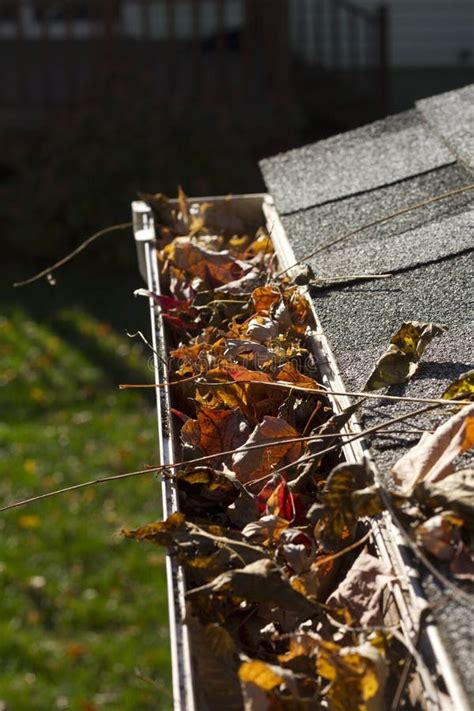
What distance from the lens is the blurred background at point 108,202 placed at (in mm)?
4918

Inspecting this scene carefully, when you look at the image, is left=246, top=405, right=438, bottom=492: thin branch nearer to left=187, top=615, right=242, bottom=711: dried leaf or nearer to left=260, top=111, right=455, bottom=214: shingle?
left=187, top=615, right=242, bottom=711: dried leaf

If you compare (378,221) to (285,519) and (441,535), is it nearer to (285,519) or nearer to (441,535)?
A: (285,519)

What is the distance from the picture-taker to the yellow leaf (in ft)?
4.10

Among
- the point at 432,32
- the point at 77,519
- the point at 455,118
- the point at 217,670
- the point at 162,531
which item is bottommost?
the point at 77,519

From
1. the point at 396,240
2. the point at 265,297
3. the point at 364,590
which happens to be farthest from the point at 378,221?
the point at 364,590

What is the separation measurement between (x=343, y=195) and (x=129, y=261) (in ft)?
20.7

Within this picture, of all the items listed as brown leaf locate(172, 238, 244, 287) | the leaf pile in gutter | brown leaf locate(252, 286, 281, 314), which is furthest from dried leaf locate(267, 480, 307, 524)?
brown leaf locate(172, 238, 244, 287)

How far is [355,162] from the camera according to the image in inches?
124

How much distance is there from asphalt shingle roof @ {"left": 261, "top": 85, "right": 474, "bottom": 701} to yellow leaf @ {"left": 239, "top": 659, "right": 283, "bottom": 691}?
219 mm

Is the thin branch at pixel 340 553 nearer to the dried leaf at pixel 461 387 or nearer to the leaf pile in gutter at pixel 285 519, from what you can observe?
the leaf pile in gutter at pixel 285 519

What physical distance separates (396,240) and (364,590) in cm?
114

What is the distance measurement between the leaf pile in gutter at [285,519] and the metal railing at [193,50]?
843cm

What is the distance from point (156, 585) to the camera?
5168 millimetres

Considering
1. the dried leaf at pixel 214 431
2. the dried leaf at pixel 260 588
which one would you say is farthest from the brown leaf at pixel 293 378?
the dried leaf at pixel 260 588
